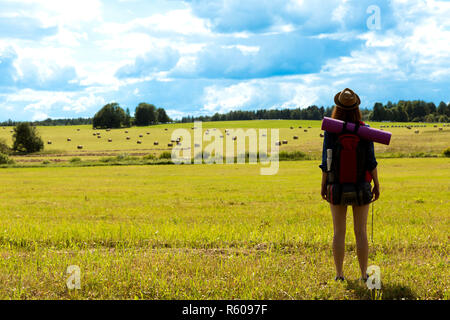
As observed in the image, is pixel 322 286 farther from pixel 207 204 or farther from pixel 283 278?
pixel 207 204

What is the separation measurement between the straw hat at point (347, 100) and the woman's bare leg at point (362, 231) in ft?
4.82

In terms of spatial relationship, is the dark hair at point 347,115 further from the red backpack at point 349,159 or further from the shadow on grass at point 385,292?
the shadow on grass at point 385,292

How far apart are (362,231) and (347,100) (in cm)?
192

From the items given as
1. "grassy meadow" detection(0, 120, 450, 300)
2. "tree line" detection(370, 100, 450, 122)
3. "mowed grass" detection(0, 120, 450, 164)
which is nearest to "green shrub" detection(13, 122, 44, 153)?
"mowed grass" detection(0, 120, 450, 164)

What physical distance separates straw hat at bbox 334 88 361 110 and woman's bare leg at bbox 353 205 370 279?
1.47 m

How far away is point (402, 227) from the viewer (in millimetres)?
11242

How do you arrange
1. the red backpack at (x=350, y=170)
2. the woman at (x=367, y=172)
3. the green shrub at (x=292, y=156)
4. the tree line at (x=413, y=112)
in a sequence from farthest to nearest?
1. the tree line at (x=413, y=112)
2. the green shrub at (x=292, y=156)
3. the woman at (x=367, y=172)
4. the red backpack at (x=350, y=170)

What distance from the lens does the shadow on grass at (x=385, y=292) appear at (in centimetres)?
593

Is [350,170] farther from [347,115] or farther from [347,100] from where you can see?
[347,100]

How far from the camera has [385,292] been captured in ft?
19.9

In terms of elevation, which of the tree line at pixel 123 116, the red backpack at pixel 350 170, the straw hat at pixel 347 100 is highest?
the tree line at pixel 123 116

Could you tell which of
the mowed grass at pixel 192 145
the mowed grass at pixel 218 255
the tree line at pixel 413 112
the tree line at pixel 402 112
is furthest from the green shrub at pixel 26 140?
the tree line at pixel 413 112
